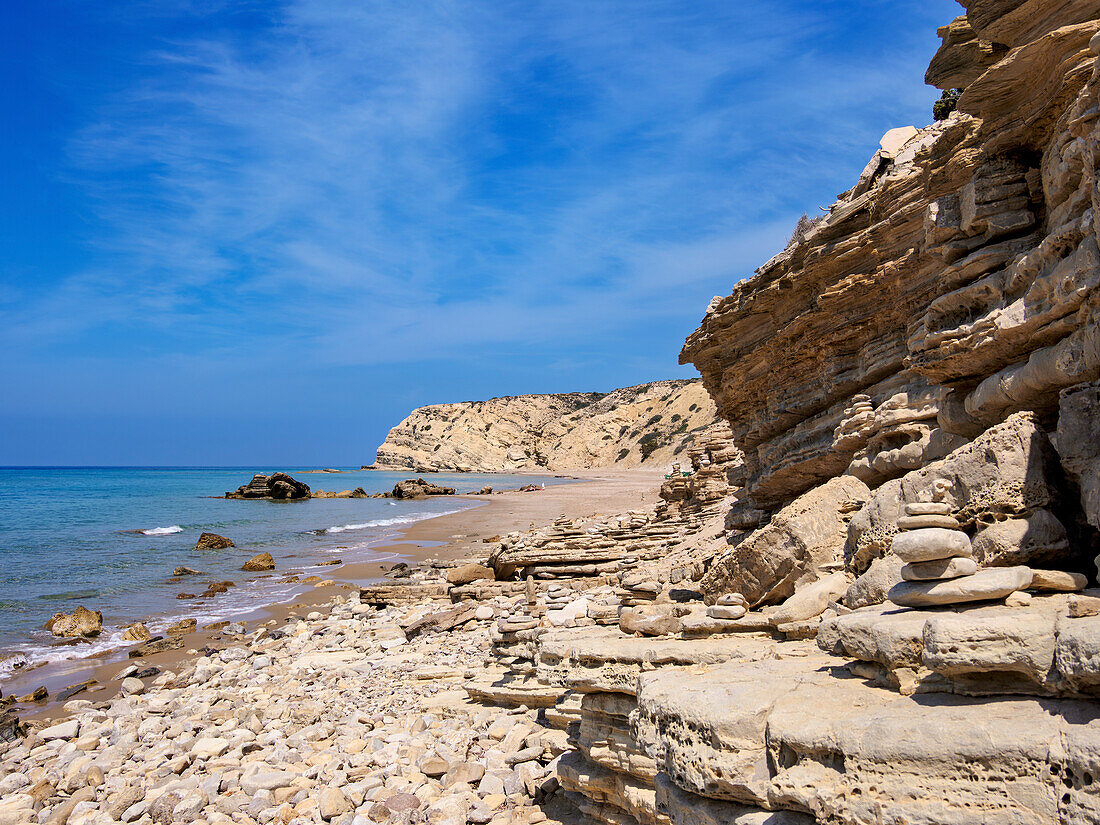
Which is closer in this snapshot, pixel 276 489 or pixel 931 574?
pixel 931 574

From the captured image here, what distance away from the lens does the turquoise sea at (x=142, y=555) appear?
14.9m

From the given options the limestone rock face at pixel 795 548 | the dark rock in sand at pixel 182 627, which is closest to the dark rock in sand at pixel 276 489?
the dark rock in sand at pixel 182 627

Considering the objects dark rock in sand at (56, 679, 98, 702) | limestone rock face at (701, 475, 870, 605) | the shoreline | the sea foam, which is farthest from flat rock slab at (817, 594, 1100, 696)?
the sea foam

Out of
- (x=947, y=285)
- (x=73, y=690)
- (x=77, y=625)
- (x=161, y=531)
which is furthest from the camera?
(x=161, y=531)

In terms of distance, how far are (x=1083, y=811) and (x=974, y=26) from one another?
678 cm

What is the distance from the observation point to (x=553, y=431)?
131000 mm

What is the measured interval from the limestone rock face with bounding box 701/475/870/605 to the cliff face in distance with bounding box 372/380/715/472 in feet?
239

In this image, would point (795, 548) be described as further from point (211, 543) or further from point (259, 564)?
point (211, 543)

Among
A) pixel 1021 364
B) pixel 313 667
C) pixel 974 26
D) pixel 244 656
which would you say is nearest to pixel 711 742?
pixel 1021 364

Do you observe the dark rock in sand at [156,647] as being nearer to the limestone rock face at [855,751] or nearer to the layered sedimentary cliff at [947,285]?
the layered sedimentary cliff at [947,285]

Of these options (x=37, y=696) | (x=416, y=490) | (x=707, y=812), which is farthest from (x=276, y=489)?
(x=707, y=812)

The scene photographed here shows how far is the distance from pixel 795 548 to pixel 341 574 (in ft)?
55.0

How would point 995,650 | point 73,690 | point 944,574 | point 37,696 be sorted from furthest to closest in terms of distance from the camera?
point 73,690, point 37,696, point 944,574, point 995,650

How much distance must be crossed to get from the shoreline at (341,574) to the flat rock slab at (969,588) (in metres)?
10.9
